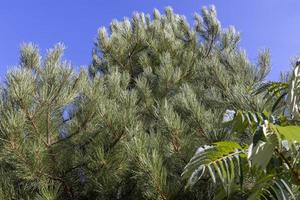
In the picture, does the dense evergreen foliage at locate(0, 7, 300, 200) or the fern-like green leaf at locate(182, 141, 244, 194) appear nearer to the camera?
the fern-like green leaf at locate(182, 141, 244, 194)

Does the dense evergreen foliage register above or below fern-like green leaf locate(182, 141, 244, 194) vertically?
above

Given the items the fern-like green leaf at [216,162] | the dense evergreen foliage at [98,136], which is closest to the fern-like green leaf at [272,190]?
the fern-like green leaf at [216,162]

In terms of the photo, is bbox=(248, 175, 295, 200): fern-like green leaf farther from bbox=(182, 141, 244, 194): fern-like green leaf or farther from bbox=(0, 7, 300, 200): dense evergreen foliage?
bbox=(0, 7, 300, 200): dense evergreen foliage

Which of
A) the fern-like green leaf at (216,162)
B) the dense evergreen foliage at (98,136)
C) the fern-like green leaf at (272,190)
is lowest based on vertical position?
the fern-like green leaf at (272,190)

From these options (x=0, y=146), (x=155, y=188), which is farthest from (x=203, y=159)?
(x=0, y=146)

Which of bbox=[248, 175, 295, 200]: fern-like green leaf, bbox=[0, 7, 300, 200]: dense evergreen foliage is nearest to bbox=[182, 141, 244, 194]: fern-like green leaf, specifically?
bbox=[248, 175, 295, 200]: fern-like green leaf

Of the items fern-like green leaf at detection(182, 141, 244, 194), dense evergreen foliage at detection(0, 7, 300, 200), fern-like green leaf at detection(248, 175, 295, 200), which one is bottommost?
fern-like green leaf at detection(248, 175, 295, 200)

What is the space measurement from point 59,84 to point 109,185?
32.2 inches

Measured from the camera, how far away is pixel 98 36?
237 inches

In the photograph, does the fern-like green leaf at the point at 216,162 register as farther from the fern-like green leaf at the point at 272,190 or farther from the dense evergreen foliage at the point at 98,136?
the dense evergreen foliage at the point at 98,136

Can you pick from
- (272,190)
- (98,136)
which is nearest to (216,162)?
(272,190)

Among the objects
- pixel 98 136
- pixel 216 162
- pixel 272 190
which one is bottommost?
pixel 272 190

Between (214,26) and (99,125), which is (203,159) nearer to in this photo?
(99,125)

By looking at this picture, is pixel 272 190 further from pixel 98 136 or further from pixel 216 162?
pixel 98 136
